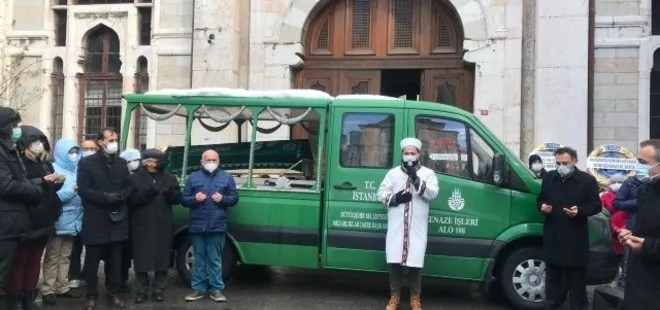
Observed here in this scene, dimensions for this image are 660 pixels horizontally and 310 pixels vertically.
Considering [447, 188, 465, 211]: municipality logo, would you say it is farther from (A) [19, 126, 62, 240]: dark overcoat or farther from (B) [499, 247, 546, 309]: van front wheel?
(A) [19, 126, 62, 240]: dark overcoat

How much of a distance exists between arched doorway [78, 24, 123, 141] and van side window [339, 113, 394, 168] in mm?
8170

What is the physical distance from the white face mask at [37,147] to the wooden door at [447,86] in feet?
26.1

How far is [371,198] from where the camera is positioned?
7.36 meters

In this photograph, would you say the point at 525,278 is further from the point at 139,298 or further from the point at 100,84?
the point at 100,84

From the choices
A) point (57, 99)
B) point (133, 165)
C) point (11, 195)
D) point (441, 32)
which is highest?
point (441, 32)

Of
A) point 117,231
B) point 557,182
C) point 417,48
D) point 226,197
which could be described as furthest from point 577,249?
point 417,48

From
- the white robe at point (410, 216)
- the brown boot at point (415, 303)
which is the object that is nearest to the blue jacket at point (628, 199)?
the white robe at point (410, 216)

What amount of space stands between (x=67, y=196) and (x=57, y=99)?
803 centimetres

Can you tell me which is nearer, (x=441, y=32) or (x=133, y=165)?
(x=133, y=165)

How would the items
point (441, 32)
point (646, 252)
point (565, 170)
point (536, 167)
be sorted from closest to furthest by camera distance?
point (646, 252)
point (565, 170)
point (536, 167)
point (441, 32)

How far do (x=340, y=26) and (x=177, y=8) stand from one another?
3.47m

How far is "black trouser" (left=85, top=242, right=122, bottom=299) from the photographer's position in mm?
6867

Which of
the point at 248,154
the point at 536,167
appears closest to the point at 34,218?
the point at 248,154

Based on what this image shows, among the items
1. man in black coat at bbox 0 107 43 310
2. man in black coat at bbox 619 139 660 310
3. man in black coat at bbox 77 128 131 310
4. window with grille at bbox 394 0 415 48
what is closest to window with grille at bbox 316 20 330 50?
window with grille at bbox 394 0 415 48
